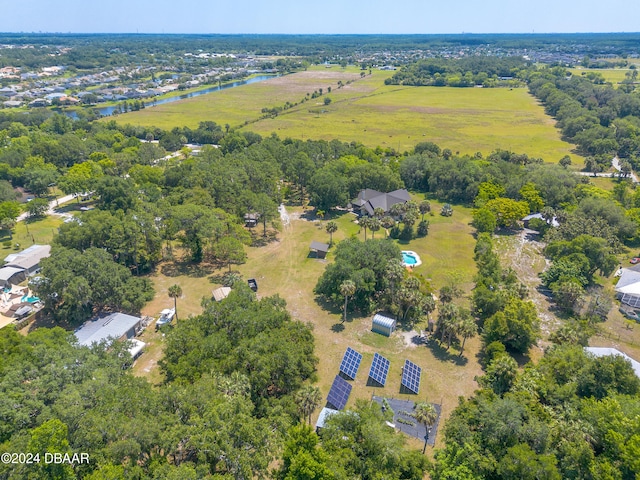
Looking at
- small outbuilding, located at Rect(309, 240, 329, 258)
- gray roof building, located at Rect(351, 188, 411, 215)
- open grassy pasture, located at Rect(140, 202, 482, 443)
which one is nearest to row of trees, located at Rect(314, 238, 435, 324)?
open grassy pasture, located at Rect(140, 202, 482, 443)

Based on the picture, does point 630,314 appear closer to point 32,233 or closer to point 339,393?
point 339,393

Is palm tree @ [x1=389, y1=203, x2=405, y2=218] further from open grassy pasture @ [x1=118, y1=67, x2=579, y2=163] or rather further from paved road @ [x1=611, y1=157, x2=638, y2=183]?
paved road @ [x1=611, y1=157, x2=638, y2=183]

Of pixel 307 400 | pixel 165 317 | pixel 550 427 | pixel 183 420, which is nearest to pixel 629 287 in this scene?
pixel 550 427

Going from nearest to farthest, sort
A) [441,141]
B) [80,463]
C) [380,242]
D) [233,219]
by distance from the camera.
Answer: [80,463], [380,242], [233,219], [441,141]

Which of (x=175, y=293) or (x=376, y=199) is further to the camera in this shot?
(x=376, y=199)

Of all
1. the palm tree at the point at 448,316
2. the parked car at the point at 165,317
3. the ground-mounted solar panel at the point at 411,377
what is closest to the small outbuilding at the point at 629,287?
the palm tree at the point at 448,316

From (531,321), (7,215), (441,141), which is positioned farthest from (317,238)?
(441,141)

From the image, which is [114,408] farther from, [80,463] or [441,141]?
[441,141]

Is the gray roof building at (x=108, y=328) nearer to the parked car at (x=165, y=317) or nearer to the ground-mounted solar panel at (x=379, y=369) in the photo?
the parked car at (x=165, y=317)
